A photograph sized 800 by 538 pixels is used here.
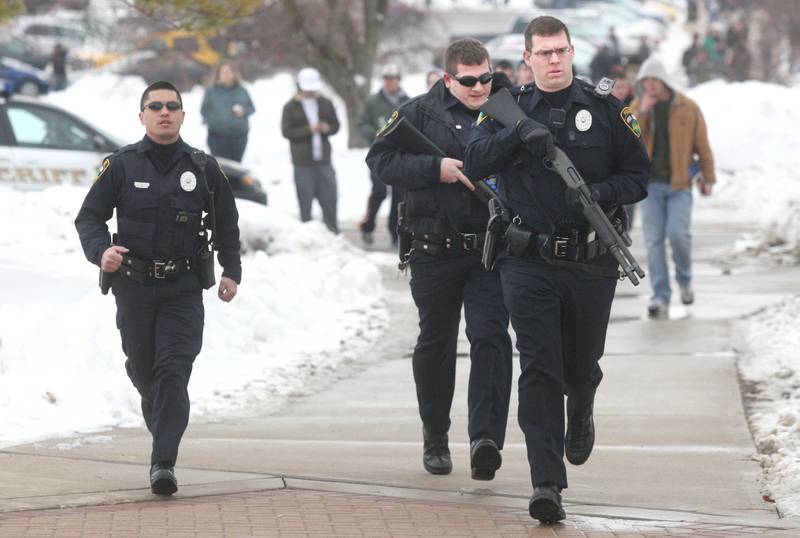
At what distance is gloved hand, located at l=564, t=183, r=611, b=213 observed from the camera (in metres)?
5.96

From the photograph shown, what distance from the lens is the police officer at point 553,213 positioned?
6.10m

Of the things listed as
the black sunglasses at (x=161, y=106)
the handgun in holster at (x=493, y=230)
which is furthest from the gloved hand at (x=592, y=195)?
the black sunglasses at (x=161, y=106)

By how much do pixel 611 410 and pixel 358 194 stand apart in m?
14.9

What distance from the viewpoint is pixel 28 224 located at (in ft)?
37.1

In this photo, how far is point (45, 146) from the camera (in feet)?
52.9

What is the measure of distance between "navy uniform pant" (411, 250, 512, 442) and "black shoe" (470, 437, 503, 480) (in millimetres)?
45

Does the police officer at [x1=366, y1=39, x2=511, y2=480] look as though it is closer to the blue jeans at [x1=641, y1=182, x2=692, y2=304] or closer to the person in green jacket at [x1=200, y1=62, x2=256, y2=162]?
the blue jeans at [x1=641, y1=182, x2=692, y2=304]

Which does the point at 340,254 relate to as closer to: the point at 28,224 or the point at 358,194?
the point at 28,224

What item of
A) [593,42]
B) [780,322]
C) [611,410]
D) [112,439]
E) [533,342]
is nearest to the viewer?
[533,342]

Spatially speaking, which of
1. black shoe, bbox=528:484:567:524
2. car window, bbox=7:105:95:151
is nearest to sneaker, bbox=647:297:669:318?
black shoe, bbox=528:484:567:524

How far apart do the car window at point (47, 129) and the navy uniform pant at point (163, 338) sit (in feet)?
31.9

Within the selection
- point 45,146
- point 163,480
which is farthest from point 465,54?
point 45,146

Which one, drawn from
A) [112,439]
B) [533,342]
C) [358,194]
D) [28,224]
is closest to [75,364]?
[112,439]

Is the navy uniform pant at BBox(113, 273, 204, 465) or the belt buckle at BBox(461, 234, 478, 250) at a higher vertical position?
the belt buckle at BBox(461, 234, 478, 250)
